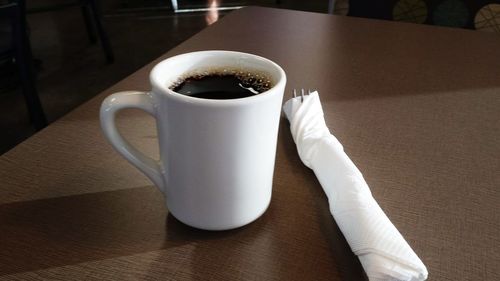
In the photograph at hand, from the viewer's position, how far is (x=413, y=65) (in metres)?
0.69

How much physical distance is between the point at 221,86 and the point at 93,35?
2.16 m

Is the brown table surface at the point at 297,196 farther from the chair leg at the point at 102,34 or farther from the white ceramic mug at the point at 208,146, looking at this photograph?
the chair leg at the point at 102,34

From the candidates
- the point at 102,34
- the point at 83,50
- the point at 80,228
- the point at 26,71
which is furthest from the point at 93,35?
the point at 80,228

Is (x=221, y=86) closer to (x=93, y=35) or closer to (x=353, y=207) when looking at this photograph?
(x=353, y=207)

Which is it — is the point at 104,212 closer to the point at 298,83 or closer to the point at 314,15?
the point at 298,83

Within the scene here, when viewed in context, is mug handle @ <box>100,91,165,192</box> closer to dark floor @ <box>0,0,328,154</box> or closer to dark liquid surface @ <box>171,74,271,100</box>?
dark liquid surface @ <box>171,74,271,100</box>

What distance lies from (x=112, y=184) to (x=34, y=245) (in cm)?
9

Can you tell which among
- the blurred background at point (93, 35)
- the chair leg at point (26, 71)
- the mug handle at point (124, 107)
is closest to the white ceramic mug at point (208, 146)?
the mug handle at point (124, 107)

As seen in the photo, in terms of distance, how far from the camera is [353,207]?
35 cm

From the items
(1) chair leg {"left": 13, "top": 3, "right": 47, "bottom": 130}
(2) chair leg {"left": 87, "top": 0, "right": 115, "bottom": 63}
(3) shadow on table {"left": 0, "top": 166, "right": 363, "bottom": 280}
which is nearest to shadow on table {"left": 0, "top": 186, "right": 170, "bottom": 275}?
(3) shadow on table {"left": 0, "top": 166, "right": 363, "bottom": 280}

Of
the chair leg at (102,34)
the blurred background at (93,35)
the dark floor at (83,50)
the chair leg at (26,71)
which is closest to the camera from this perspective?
the blurred background at (93,35)

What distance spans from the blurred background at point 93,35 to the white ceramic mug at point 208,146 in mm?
801

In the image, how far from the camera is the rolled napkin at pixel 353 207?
30 cm

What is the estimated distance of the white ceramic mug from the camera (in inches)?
11.9
